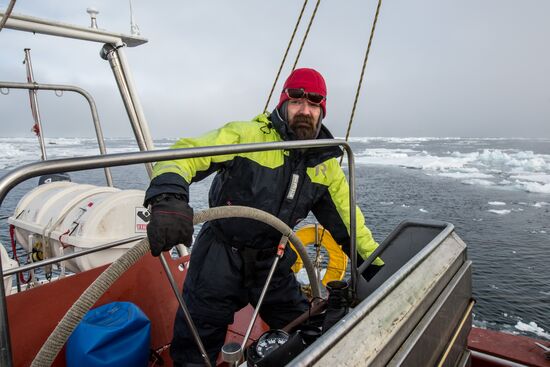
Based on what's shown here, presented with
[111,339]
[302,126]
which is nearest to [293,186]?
[302,126]

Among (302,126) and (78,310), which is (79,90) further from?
(78,310)

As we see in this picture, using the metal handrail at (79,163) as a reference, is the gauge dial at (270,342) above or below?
below

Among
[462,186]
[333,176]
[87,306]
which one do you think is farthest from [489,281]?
[462,186]

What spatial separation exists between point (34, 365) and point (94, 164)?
0.61m

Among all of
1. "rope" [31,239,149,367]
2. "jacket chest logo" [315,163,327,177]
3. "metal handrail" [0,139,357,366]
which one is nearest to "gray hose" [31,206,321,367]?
→ "rope" [31,239,149,367]

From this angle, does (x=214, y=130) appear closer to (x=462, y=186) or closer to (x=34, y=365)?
(x=34, y=365)

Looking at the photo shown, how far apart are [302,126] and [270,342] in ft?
3.81

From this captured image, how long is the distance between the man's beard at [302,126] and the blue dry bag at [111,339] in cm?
137

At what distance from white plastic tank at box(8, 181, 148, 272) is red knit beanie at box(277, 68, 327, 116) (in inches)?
67.3

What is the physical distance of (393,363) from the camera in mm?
1143

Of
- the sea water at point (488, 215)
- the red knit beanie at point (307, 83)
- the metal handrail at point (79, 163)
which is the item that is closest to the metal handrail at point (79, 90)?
the red knit beanie at point (307, 83)

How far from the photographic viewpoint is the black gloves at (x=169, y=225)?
108cm

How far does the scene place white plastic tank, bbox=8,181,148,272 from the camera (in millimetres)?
2803

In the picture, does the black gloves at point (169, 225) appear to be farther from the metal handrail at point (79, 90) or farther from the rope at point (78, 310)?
the metal handrail at point (79, 90)
